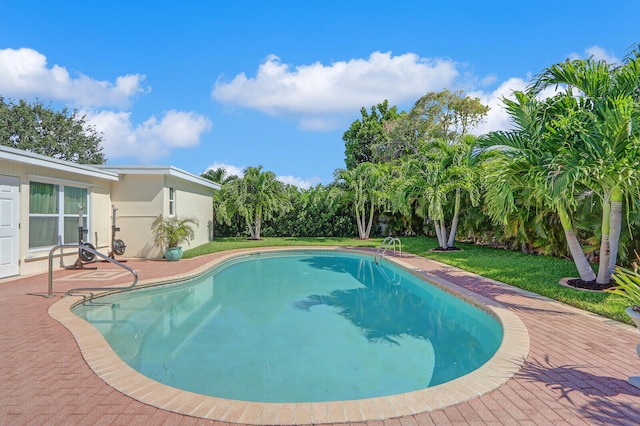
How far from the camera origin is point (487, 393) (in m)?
3.24

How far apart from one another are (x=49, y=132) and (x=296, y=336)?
122 ft

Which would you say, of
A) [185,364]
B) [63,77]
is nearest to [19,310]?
[185,364]

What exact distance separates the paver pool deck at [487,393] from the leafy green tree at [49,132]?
3267cm

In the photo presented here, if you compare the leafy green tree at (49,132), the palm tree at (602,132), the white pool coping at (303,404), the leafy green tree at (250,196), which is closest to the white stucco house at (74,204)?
the leafy green tree at (250,196)

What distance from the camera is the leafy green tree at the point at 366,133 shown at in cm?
3375

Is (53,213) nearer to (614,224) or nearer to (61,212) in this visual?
(61,212)

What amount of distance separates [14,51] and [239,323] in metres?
28.6

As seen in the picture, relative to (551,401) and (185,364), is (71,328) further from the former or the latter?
(551,401)

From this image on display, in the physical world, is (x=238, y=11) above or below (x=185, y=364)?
above

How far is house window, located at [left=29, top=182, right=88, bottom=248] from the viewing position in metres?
9.48

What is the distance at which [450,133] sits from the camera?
89.6 ft

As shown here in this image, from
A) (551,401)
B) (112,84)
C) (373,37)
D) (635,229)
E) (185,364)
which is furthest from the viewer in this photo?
(112,84)

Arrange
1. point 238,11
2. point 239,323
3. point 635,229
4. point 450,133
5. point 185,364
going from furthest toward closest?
1. point 450,133
2. point 238,11
3. point 635,229
4. point 239,323
5. point 185,364

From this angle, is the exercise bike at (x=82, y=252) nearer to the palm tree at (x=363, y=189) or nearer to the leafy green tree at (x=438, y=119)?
the palm tree at (x=363, y=189)
